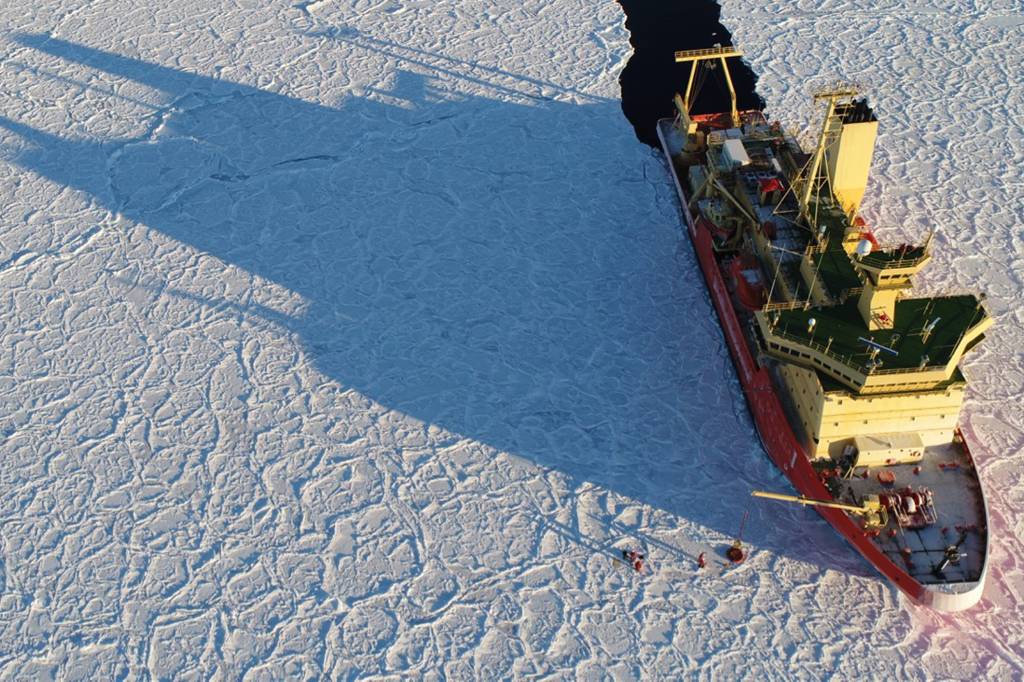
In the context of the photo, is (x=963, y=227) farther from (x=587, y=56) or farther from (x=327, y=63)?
(x=327, y=63)

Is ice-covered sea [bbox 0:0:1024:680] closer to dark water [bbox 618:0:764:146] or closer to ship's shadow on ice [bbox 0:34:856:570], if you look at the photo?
ship's shadow on ice [bbox 0:34:856:570]

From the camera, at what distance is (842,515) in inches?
494

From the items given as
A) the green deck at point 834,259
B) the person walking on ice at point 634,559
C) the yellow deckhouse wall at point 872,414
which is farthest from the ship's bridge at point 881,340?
the person walking on ice at point 634,559

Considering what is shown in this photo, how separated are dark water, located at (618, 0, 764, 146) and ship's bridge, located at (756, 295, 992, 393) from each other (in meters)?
8.20

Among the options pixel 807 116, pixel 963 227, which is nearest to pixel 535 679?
pixel 963 227

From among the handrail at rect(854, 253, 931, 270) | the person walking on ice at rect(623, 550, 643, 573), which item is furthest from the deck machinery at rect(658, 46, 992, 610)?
the person walking on ice at rect(623, 550, 643, 573)

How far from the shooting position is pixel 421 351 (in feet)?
52.2

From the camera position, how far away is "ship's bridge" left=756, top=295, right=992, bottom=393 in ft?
39.8

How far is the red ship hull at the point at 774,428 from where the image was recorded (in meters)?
12.1

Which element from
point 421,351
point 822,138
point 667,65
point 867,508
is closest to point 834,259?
point 822,138

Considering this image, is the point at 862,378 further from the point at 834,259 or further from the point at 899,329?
the point at 834,259

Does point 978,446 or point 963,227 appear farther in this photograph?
point 963,227

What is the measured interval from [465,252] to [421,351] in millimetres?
2635

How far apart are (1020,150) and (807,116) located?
428cm
